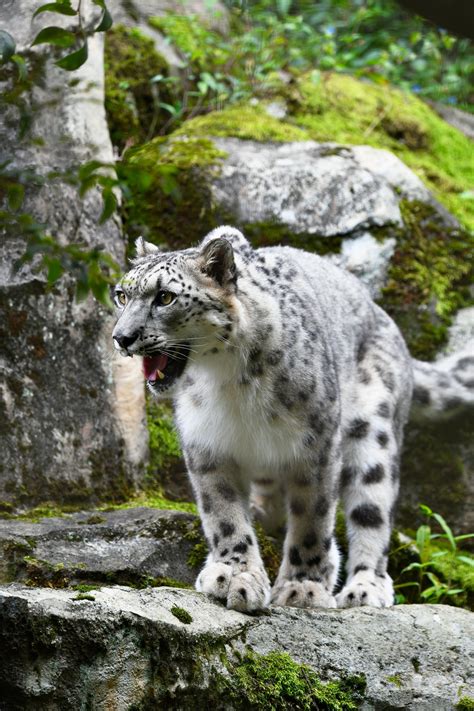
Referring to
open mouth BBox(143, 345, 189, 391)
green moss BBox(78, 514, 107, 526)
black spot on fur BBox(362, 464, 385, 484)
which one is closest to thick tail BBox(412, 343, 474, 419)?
black spot on fur BBox(362, 464, 385, 484)

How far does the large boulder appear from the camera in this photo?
6.11 meters

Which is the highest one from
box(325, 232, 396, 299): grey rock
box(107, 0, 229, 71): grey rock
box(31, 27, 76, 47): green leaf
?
box(31, 27, 76, 47): green leaf

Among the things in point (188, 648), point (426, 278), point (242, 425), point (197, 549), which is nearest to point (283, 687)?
point (188, 648)

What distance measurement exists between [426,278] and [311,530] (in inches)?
147

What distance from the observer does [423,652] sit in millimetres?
4734

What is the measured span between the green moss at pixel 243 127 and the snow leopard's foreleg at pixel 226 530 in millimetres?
4545

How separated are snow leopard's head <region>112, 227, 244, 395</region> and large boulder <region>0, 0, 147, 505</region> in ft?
5.11

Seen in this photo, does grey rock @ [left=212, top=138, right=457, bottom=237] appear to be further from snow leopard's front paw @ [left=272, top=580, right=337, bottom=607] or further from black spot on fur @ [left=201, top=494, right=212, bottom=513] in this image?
snow leopard's front paw @ [left=272, top=580, right=337, bottom=607]

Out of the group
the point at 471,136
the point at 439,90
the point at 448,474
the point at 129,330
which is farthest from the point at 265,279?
the point at 439,90

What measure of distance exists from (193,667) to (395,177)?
6007mm

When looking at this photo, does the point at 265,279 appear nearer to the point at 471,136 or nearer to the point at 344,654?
the point at 344,654

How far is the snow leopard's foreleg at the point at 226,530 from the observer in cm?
472

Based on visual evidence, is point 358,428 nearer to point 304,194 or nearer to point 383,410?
point 383,410

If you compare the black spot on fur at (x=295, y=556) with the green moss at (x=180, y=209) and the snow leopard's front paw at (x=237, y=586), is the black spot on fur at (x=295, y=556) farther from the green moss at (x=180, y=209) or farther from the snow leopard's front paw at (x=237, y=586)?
the green moss at (x=180, y=209)
